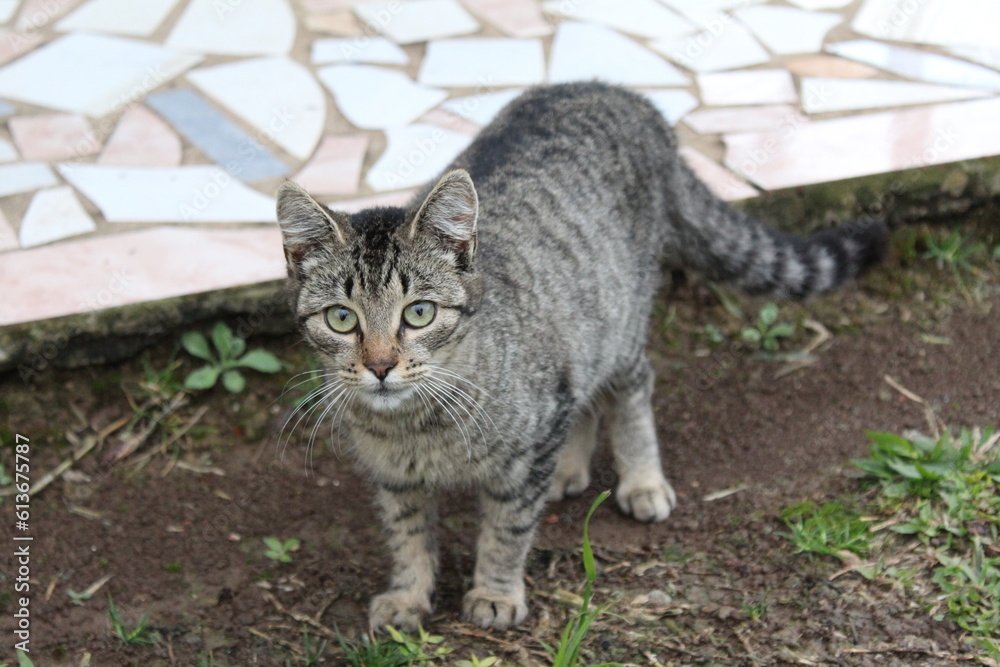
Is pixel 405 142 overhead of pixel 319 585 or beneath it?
overhead

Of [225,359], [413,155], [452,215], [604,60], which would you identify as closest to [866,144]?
[604,60]

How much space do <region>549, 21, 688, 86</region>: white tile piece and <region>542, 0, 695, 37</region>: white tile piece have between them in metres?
0.10

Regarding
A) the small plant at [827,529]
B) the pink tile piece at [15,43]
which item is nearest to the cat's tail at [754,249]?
the small plant at [827,529]

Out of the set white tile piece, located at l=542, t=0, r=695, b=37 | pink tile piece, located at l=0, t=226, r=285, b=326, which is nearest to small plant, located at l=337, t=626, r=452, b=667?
pink tile piece, located at l=0, t=226, r=285, b=326

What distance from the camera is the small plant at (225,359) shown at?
3854mm

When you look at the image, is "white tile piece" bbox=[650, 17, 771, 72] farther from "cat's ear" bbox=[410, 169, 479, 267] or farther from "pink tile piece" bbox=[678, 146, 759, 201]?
"cat's ear" bbox=[410, 169, 479, 267]

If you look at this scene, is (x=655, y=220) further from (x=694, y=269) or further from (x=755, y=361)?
(x=755, y=361)

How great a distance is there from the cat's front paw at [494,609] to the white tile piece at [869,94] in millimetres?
3076

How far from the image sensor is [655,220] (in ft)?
11.9

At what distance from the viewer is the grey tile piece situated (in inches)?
185

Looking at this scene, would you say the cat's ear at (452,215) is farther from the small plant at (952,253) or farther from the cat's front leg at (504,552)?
the small plant at (952,253)

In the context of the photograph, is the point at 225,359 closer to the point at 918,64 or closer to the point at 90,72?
the point at 90,72

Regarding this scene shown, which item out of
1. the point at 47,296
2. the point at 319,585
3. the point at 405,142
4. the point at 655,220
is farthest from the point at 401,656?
the point at 405,142

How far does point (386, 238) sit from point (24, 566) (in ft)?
5.52
